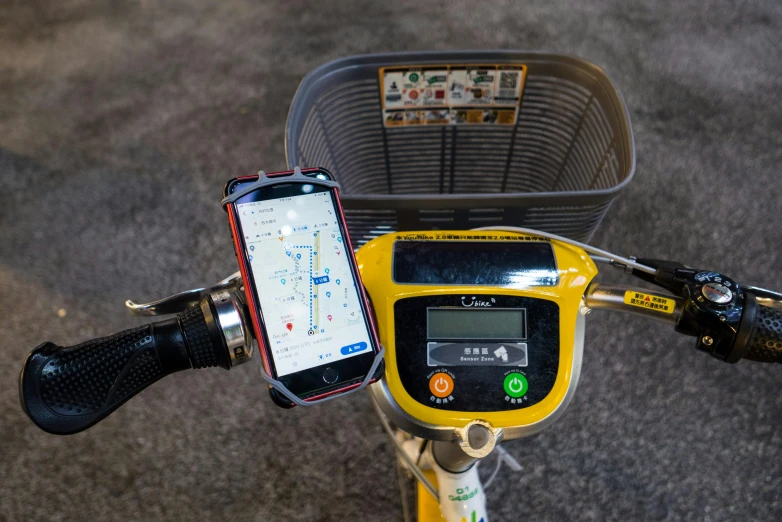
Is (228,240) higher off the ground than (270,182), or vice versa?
(270,182)

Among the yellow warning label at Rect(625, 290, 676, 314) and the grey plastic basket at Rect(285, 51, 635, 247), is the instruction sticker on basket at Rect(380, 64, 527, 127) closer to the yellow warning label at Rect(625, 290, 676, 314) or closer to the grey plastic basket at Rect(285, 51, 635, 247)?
the grey plastic basket at Rect(285, 51, 635, 247)

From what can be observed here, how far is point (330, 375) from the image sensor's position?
44cm

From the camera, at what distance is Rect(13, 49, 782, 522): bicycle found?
16.0 inches

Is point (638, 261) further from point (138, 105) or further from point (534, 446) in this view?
point (138, 105)

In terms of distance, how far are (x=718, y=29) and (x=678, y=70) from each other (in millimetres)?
254

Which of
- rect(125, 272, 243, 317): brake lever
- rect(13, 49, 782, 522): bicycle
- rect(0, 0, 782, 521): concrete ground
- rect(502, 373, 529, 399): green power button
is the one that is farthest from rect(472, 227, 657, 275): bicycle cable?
rect(0, 0, 782, 521): concrete ground

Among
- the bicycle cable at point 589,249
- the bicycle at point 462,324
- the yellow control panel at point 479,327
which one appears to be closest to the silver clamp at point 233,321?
the bicycle at point 462,324

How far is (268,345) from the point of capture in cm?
43

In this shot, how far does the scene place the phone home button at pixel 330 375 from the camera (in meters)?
0.44

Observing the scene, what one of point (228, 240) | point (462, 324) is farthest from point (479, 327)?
point (228, 240)

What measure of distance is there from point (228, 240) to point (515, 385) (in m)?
0.90

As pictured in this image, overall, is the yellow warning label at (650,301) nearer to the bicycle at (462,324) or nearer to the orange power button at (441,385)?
the bicycle at (462,324)

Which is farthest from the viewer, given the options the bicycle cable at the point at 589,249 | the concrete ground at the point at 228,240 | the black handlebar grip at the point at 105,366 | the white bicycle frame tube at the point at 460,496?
the concrete ground at the point at 228,240

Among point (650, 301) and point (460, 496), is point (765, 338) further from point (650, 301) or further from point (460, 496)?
point (460, 496)
